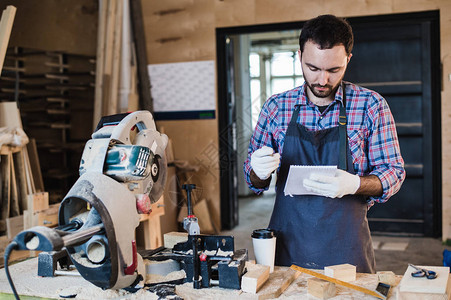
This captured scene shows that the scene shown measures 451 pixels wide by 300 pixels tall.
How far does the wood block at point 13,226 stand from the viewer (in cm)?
315

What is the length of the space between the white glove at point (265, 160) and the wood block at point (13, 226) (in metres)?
1.94

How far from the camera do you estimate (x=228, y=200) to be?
18.0ft

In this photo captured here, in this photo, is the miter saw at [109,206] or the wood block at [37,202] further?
the wood block at [37,202]

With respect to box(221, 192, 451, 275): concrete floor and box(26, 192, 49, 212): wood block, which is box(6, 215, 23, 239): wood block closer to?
box(26, 192, 49, 212): wood block

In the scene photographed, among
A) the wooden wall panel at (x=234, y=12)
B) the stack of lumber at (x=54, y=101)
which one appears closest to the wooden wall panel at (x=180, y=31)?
the wooden wall panel at (x=234, y=12)

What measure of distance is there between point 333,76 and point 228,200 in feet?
11.9

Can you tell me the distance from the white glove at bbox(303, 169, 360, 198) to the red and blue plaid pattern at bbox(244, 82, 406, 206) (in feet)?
0.44

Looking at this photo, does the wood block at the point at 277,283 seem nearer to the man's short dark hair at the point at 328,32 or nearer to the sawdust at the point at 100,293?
the sawdust at the point at 100,293

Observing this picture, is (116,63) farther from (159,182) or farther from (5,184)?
(159,182)

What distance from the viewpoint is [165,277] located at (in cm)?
162

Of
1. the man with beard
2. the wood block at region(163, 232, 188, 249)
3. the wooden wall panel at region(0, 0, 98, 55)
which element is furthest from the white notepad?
the wooden wall panel at region(0, 0, 98, 55)

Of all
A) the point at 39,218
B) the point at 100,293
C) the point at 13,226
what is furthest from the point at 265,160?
the point at 13,226

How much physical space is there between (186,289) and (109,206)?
13.6 inches

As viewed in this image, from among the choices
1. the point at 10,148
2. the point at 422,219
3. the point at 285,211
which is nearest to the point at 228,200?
the point at 422,219
